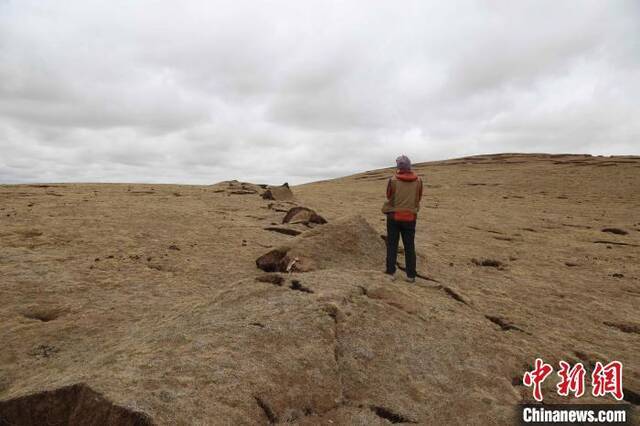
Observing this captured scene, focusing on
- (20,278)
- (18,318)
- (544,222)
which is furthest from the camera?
(544,222)

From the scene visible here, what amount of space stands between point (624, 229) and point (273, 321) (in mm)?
20445

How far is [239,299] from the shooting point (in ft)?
23.3

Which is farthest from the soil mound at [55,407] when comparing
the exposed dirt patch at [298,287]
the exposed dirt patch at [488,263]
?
the exposed dirt patch at [488,263]

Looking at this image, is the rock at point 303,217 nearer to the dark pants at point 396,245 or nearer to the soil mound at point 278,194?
the dark pants at point 396,245

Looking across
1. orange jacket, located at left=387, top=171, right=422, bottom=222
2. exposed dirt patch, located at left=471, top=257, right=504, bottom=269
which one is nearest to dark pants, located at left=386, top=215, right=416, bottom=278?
orange jacket, located at left=387, top=171, right=422, bottom=222

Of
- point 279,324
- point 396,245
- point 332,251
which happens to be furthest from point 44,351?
point 396,245

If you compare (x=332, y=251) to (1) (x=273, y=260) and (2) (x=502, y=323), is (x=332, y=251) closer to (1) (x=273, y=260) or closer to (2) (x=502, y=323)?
(1) (x=273, y=260)

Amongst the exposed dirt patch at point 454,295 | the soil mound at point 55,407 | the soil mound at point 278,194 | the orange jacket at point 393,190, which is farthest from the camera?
the soil mound at point 278,194

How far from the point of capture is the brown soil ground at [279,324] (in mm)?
4871

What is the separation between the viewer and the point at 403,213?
32.8 ft

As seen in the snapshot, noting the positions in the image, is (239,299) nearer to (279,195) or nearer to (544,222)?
(279,195)

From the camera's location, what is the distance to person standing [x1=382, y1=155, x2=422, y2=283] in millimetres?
9938

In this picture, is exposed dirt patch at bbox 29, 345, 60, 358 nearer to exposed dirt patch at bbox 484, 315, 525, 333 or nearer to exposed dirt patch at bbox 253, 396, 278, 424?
exposed dirt patch at bbox 253, 396, 278, 424

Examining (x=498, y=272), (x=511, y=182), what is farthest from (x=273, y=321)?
(x=511, y=182)
